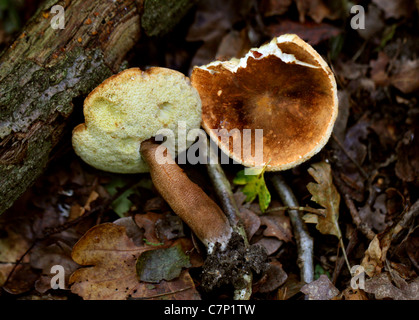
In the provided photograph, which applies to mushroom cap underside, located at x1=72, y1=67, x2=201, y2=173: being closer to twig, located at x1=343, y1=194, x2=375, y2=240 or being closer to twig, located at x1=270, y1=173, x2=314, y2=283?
twig, located at x1=270, y1=173, x2=314, y2=283

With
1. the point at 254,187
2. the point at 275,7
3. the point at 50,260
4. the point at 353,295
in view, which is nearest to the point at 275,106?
the point at 254,187

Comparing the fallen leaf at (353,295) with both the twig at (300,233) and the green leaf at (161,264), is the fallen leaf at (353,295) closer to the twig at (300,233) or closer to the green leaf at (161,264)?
the twig at (300,233)

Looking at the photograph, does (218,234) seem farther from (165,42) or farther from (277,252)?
(165,42)

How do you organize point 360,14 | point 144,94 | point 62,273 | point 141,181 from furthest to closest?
point 360,14
point 141,181
point 62,273
point 144,94

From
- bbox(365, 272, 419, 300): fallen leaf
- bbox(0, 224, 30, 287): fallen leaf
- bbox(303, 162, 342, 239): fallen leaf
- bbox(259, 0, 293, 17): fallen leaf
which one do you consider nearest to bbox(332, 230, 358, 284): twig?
bbox(303, 162, 342, 239): fallen leaf

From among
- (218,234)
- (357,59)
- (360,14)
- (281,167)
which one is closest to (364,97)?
(357,59)

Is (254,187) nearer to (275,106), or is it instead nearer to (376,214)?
(275,106)
